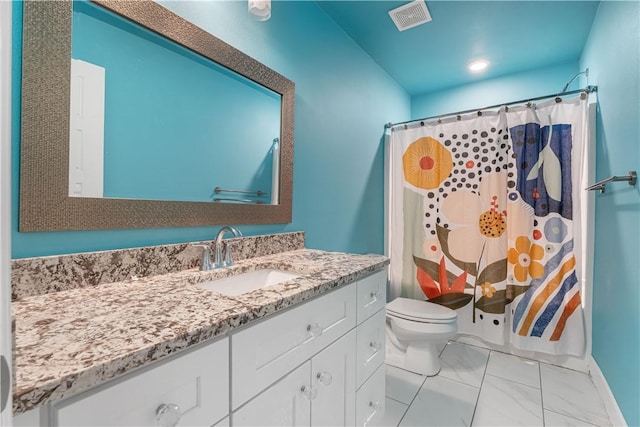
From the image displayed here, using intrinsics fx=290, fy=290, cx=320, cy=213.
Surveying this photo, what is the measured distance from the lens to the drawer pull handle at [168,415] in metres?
0.55

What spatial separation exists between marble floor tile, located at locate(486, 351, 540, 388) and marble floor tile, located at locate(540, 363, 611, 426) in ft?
0.15

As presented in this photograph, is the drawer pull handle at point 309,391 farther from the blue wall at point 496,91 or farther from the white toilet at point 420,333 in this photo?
the blue wall at point 496,91

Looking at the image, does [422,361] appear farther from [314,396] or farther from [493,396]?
[314,396]

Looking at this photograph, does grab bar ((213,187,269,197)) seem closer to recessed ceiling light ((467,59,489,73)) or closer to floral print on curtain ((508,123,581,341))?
floral print on curtain ((508,123,581,341))

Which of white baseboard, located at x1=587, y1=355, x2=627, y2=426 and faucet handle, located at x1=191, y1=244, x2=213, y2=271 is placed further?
white baseboard, located at x1=587, y1=355, x2=627, y2=426

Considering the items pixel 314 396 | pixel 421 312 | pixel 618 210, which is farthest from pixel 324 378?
pixel 618 210

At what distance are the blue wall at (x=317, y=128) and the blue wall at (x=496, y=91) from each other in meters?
0.52

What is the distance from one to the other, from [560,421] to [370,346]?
1121mm

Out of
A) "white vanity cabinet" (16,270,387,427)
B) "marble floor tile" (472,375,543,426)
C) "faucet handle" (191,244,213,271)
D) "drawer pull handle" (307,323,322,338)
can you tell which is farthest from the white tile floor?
"faucet handle" (191,244,213,271)

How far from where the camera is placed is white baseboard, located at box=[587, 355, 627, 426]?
54.7 inches

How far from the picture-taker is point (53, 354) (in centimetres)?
49

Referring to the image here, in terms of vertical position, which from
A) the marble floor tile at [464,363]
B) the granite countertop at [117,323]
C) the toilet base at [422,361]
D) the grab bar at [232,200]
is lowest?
the marble floor tile at [464,363]

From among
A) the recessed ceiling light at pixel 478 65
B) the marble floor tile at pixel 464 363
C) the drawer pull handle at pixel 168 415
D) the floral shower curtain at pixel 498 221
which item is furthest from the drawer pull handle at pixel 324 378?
the recessed ceiling light at pixel 478 65

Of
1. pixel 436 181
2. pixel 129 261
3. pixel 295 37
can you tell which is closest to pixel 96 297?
pixel 129 261
